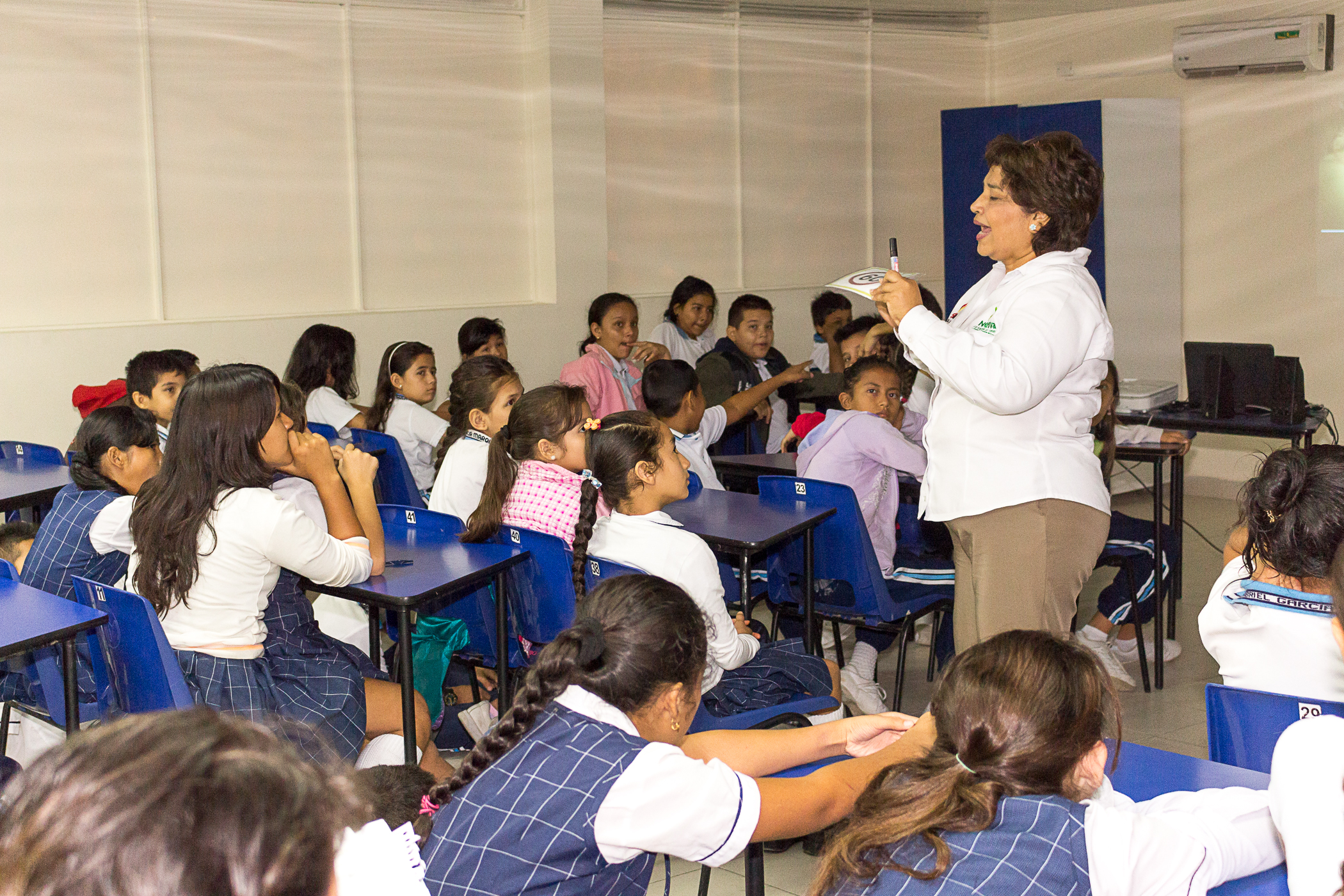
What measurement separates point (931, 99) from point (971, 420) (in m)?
6.09

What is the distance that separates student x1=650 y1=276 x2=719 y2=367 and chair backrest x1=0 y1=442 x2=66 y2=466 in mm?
2747

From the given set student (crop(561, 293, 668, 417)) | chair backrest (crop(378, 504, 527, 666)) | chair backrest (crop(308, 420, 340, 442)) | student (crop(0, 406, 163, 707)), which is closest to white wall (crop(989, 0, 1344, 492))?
student (crop(561, 293, 668, 417))

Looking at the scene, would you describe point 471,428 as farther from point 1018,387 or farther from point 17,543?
point 1018,387

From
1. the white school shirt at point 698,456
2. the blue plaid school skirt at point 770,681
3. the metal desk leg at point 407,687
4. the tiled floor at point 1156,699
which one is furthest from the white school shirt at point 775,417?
the metal desk leg at point 407,687

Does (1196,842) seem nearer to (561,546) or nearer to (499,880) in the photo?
(499,880)

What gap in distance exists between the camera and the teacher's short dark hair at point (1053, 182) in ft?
7.82

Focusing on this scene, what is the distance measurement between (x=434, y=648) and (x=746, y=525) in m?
0.86

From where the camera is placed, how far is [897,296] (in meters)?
2.45

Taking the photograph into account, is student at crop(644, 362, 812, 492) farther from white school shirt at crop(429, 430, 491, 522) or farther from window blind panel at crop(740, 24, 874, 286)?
window blind panel at crop(740, 24, 874, 286)

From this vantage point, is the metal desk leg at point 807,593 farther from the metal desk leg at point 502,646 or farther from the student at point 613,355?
the student at point 613,355

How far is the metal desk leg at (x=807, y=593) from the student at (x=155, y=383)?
2169mm

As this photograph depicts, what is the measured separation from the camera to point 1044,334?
2322mm

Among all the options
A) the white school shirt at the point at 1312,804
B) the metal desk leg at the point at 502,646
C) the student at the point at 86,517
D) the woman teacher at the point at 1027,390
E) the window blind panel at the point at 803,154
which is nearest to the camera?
the white school shirt at the point at 1312,804

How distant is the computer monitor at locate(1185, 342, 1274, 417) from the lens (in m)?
4.64
